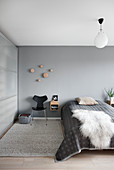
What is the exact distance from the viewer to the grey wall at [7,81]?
318 cm

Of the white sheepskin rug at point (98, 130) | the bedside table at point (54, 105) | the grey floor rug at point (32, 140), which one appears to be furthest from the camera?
the bedside table at point (54, 105)

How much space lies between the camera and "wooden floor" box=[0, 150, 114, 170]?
1994 millimetres

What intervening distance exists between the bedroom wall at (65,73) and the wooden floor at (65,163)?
91.6 inches

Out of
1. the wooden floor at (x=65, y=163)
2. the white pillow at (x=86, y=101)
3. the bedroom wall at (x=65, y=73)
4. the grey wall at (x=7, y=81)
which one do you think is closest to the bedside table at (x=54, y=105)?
the bedroom wall at (x=65, y=73)

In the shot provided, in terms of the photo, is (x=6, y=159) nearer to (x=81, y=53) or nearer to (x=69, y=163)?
(x=69, y=163)

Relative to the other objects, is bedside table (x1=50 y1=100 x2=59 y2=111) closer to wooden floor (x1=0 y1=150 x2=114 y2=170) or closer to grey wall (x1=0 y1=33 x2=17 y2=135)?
grey wall (x1=0 y1=33 x2=17 y2=135)

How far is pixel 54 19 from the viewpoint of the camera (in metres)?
2.62

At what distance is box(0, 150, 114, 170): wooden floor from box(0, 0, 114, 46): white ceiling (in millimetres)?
2462

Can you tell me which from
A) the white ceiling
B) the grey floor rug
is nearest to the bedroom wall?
the white ceiling

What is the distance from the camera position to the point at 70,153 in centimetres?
219

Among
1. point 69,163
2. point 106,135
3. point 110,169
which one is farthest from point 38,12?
point 110,169

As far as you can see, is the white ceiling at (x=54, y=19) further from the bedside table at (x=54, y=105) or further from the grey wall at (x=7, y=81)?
the bedside table at (x=54, y=105)

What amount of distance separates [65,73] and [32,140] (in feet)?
7.87

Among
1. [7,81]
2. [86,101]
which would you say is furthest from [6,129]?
[86,101]
